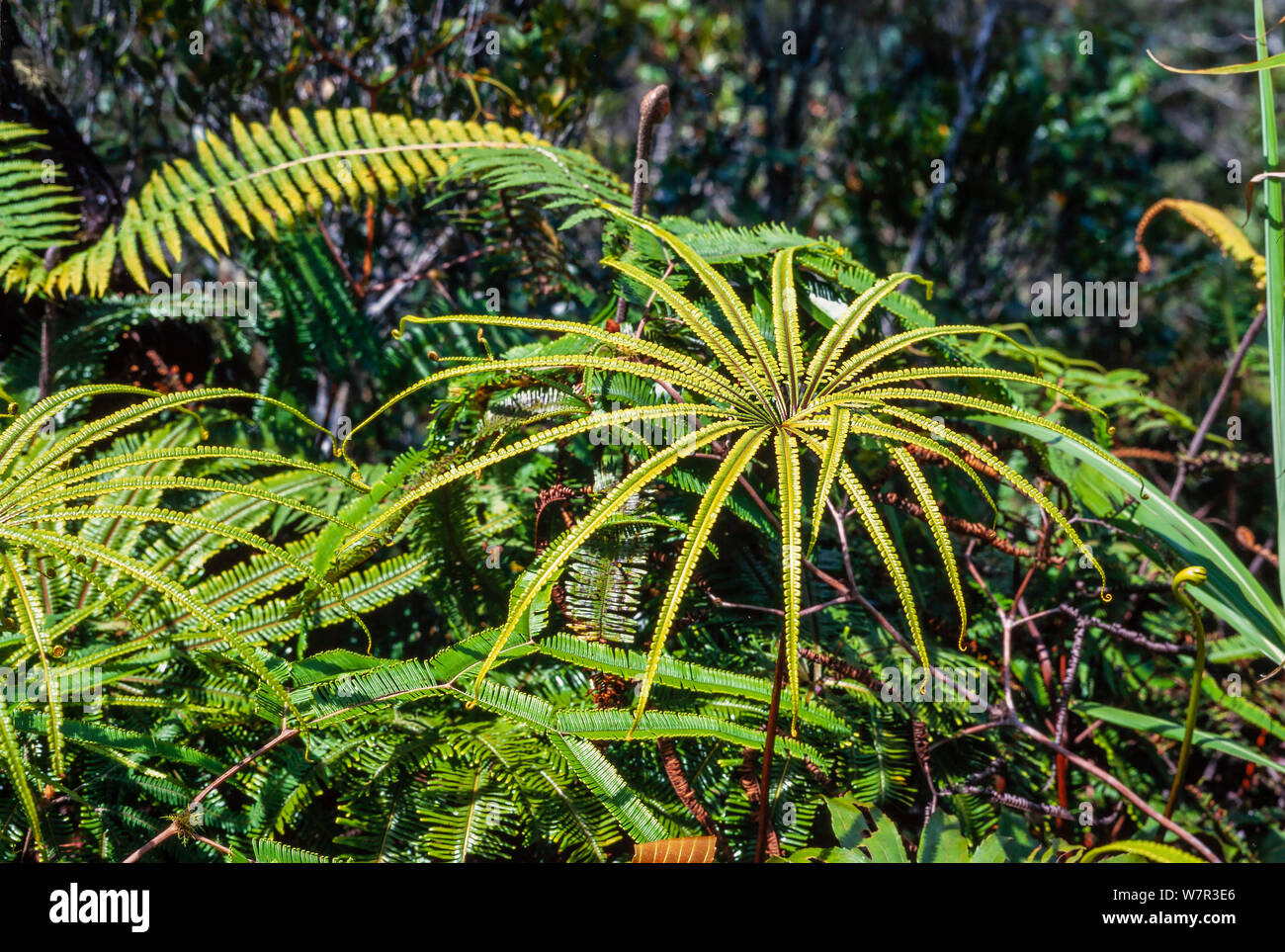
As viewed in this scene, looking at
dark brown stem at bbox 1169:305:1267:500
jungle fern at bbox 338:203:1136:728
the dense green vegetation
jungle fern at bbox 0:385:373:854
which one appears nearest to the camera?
jungle fern at bbox 338:203:1136:728

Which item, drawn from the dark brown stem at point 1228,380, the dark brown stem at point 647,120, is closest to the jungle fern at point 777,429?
the dark brown stem at point 647,120

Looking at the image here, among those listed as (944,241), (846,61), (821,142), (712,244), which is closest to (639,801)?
(712,244)

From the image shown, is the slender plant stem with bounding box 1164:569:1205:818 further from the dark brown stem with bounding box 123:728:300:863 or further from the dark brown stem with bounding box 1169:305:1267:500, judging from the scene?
the dark brown stem with bounding box 123:728:300:863

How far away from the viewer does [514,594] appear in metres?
1.34

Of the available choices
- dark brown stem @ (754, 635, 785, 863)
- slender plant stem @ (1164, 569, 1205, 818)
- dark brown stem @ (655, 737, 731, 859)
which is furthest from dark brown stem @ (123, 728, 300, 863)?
slender plant stem @ (1164, 569, 1205, 818)

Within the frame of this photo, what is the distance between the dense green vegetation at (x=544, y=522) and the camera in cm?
144

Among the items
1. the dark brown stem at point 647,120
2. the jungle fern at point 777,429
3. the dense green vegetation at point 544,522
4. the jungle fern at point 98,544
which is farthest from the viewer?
the dark brown stem at point 647,120

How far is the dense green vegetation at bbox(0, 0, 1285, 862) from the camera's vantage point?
1.44 metres

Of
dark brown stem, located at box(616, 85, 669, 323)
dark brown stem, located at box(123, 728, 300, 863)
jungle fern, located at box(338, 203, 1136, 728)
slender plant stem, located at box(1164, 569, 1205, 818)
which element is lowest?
dark brown stem, located at box(123, 728, 300, 863)

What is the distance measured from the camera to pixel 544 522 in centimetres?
193

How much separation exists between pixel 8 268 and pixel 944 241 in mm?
4345

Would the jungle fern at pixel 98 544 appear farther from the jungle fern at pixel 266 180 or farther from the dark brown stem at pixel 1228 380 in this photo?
the dark brown stem at pixel 1228 380
